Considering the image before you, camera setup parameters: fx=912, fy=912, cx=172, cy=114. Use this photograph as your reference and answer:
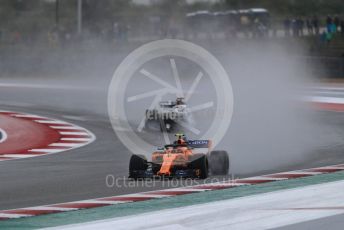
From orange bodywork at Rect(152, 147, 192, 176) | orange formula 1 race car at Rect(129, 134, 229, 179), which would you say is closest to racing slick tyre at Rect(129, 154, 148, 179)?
orange formula 1 race car at Rect(129, 134, 229, 179)

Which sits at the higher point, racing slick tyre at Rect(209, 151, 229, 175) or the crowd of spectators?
the crowd of spectators

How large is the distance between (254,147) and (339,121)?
570 centimetres

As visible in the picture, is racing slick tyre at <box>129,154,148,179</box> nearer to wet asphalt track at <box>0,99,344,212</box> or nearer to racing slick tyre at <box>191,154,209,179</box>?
wet asphalt track at <box>0,99,344,212</box>

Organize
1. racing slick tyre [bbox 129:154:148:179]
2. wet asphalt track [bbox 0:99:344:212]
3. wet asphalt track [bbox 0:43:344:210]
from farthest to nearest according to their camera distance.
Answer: racing slick tyre [bbox 129:154:148:179], wet asphalt track [bbox 0:43:344:210], wet asphalt track [bbox 0:99:344:212]

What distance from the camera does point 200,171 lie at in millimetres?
13055

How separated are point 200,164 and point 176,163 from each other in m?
0.35

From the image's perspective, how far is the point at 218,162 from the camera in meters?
13.5


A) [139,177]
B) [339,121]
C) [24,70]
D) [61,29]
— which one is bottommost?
[139,177]

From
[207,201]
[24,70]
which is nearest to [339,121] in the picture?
[207,201]

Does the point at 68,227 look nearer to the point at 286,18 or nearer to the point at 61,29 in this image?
the point at 286,18

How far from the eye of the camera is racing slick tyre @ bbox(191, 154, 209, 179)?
42.6 feet

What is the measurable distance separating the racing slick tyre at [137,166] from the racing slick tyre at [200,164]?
708 mm

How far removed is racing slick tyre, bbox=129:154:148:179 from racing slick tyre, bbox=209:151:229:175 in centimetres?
101

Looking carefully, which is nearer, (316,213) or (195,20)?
(316,213)
